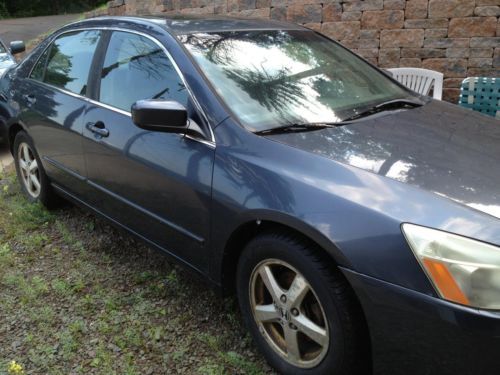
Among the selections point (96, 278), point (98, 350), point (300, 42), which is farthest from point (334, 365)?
point (300, 42)

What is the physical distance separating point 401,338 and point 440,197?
509 millimetres

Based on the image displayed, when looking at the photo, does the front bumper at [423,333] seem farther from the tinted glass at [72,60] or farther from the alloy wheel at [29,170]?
the alloy wheel at [29,170]

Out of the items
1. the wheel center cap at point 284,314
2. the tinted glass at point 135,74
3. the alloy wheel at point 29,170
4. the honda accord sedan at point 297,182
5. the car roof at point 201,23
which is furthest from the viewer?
the alloy wheel at point 29,170

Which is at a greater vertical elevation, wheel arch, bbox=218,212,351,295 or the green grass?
wheel arch, bbox=218,212,351,295

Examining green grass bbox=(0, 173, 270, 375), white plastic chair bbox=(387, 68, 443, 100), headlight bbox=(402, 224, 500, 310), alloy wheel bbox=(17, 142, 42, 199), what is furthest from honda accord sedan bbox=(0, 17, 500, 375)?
white plastic chair bbox=(387, 68, 443, 100)

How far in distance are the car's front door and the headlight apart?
103 centimetres

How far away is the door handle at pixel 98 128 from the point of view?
2.97 m

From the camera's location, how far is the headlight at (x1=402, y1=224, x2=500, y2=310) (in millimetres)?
1569

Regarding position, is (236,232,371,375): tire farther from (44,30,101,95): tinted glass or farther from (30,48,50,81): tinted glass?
(30,48,50,81): tinted glass

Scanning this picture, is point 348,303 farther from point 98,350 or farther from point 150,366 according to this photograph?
point 98,350

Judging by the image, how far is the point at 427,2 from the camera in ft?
17.7

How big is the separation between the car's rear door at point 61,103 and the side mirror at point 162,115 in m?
1.02

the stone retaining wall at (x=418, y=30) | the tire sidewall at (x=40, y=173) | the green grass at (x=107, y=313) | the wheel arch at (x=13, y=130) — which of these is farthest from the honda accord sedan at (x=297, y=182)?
the stone retaining wall at (x=418, y=30)

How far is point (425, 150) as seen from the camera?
7.14 ft
